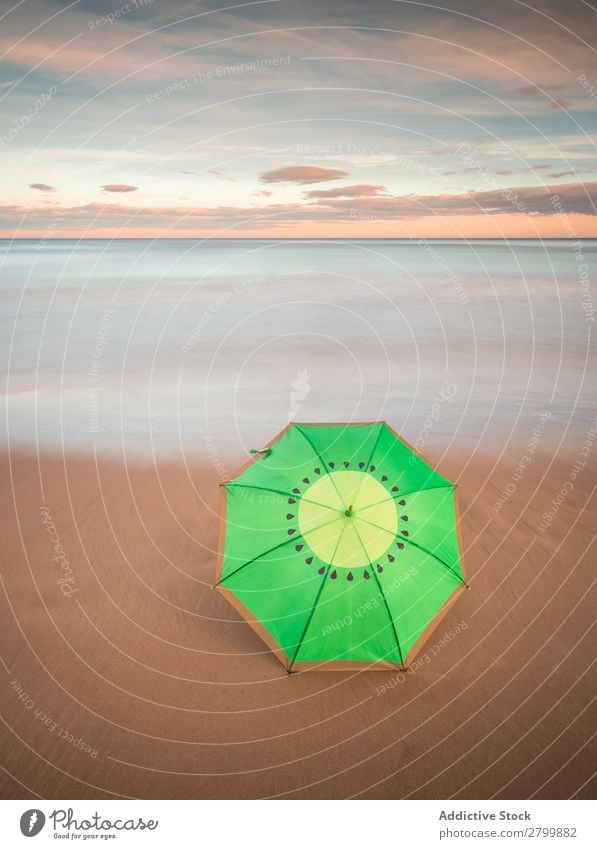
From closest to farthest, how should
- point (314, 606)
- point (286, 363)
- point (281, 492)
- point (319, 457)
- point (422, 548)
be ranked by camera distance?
point (314, 606) < point (422, 548) < point (281, 492) < point (319, 457) < point (286, 363)

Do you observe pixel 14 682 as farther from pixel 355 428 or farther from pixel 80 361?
pixel 80 361

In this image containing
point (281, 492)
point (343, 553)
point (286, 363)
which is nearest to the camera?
point (343, 553)

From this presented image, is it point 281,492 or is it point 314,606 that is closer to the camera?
point 314,606

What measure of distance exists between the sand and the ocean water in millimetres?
3694

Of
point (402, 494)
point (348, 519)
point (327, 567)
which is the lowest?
point (327, 567)

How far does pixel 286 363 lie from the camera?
19.2 m

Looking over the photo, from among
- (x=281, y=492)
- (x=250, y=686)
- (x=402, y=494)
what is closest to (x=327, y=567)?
(x=281, y=492)

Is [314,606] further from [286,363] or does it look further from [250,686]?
[286,363]

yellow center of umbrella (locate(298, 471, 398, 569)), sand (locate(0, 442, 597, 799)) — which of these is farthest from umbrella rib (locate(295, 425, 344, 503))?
sand (locate(0, 442, 597, 799))

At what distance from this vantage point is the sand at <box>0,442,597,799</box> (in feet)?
19.5

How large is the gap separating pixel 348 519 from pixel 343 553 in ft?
1.11

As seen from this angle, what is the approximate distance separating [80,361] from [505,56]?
17868 millimetres

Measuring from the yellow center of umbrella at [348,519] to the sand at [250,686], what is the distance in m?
1.40

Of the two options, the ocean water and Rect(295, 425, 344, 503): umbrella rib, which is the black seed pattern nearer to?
Rect(295, 425, 344, 503): umbrella rib
